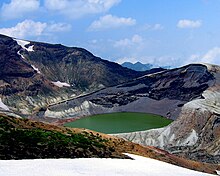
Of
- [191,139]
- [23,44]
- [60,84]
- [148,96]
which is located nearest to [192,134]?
[191,139]

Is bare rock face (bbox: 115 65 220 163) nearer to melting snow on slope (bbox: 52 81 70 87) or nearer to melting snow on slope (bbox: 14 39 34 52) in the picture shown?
melting snow on slope (bbox: 52 81 70 87)

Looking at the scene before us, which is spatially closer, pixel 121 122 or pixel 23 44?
pixel 121 122

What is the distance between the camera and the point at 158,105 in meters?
103

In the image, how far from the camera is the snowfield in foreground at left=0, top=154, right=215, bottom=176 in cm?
1756

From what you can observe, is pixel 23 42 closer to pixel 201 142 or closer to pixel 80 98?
pixel 80 98

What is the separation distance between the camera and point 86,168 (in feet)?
64.5

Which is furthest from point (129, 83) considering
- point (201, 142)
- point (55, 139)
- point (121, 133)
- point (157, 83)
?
point (55, 139)

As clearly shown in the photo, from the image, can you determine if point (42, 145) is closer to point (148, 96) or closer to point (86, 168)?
point (86, 168)

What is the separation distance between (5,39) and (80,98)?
4559 cm

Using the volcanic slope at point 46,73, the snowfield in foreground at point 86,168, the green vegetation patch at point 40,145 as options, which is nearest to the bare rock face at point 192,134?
the green vegetation patch at point 40,145

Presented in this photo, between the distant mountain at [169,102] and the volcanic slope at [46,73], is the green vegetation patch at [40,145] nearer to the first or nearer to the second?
the distant mountain at [169,102]

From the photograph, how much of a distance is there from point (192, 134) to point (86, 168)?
5149 cm

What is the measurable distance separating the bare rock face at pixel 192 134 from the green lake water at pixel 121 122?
20.4 feet

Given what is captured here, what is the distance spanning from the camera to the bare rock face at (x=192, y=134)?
62.6 metres
